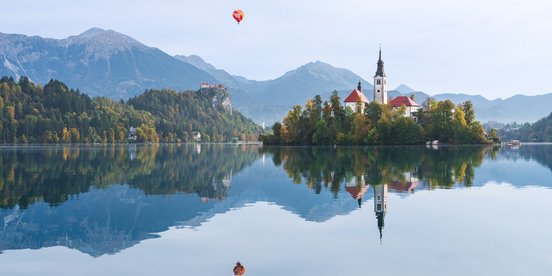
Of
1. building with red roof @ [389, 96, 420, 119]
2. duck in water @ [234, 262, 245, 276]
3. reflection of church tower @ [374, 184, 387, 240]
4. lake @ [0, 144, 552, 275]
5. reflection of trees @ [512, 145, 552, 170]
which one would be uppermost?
building with red roof @ [389, 96, 420, 119]

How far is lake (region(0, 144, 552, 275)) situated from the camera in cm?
1942

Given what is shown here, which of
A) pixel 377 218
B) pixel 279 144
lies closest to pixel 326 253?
pixel 377 218

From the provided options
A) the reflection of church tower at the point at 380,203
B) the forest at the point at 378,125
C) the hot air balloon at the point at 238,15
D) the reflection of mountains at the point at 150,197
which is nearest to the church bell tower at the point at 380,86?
the forest at the point at 378,125

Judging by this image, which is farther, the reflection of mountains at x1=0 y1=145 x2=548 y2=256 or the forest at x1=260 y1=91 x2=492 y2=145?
the forest at x1=260 y1=91 x2=492 y2=145

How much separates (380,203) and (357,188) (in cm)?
782

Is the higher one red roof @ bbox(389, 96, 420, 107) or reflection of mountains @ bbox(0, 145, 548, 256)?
red roof @ bbox(389, 96, 420, 107)

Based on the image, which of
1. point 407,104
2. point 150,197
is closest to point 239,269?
point 150,197

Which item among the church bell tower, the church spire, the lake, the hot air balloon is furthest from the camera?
the church spire

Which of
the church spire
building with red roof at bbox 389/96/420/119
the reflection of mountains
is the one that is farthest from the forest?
the reflection of mountains

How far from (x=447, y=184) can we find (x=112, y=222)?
2564 cm

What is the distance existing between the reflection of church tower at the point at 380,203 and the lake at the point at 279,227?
3.6 inches

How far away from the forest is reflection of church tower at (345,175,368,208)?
104183 mm

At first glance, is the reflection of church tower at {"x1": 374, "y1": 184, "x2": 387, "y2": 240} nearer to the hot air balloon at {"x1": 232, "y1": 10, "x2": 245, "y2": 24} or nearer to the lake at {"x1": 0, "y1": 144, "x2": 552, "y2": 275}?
the lake at {"x1": 0, "y1": 144, "x2": 552, "y2": 275}

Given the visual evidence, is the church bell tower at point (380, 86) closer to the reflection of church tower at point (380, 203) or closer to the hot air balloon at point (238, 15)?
the hot air balloon at point (238, 15)
